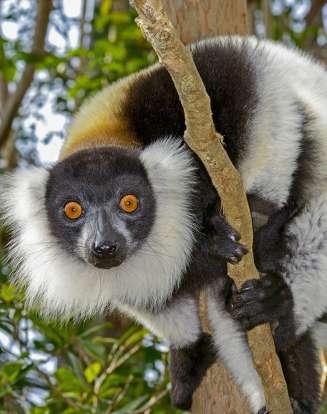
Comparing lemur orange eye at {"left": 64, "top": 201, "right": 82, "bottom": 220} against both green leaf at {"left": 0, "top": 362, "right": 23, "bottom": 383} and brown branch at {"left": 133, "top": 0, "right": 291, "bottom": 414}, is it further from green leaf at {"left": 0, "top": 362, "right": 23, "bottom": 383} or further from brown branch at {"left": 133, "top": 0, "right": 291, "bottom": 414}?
green leaf at {"left": 0, "top": 362, "right": 23, "bottom": 383}

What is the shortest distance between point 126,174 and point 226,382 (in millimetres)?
1312

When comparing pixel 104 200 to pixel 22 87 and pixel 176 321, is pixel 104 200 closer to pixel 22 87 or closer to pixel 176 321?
pixel 176 321

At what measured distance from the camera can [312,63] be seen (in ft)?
13.7

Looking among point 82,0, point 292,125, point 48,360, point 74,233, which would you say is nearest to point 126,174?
point 74,233

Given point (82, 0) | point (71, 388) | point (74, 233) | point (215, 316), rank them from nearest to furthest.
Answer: point (74, 233), point (215, 316), point (71, 388), point (82, 0)

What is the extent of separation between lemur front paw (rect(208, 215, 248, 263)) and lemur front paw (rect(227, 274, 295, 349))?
18 cm

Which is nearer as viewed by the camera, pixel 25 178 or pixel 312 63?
pixel 25 178

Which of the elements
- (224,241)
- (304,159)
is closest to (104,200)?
(224,241)

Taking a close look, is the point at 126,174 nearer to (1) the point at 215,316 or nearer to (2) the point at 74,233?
(2) the point at 74,233

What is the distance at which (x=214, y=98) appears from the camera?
353 cm

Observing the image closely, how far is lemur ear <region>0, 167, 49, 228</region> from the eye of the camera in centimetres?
381

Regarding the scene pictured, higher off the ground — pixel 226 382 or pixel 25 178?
pixel 25 178

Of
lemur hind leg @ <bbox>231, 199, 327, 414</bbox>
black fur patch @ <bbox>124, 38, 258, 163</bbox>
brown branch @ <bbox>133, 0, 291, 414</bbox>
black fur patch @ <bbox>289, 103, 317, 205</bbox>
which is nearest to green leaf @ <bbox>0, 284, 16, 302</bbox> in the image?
black fur patch @ <bbox>124, 38, 258, 163</bbox>

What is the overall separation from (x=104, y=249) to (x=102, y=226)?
133mm
